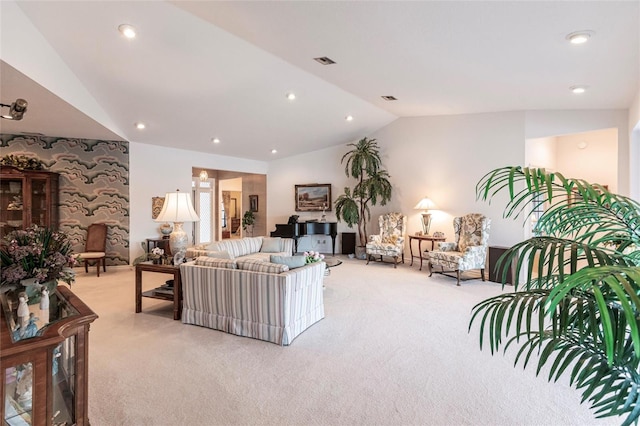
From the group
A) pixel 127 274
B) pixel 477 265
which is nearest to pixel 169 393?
pixel 127 274

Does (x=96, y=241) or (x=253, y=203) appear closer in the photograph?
(x=96, y=241)

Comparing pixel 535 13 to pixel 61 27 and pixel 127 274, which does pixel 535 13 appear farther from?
pixel 127 274

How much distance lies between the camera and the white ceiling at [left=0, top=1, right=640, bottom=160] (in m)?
2.92

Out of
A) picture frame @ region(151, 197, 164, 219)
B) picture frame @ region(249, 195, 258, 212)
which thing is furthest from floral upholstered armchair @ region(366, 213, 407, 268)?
picture frame @ region(151, 197, 164, 219)

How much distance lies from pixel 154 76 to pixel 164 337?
11.2 feet

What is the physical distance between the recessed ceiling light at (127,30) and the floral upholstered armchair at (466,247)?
219 inches

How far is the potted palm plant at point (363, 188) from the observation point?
7645 millimetres

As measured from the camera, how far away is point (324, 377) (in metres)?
2.60

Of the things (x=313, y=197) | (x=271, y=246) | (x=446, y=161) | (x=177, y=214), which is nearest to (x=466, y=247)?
(x=446, y=161)

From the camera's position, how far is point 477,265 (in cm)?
580

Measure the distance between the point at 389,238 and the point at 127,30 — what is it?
19.3 ft

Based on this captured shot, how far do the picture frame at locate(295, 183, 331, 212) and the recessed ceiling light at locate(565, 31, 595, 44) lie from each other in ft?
21.0

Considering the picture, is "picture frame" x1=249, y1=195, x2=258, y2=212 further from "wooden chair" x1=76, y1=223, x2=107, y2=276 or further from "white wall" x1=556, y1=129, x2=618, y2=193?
"white wall" x1=556, y1=129, x2=618, y2=193

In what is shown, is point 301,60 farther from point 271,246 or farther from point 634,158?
point 634,158
